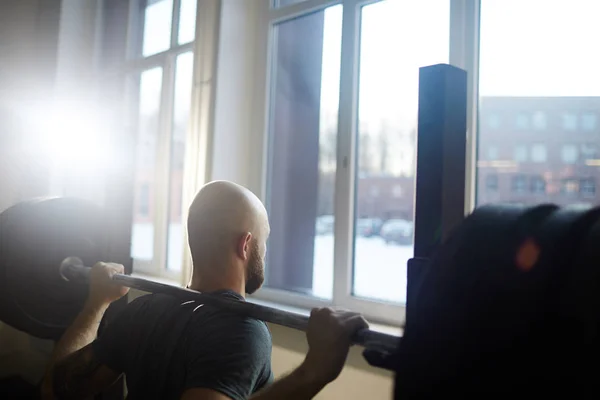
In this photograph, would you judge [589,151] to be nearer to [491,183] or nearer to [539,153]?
[539,153]

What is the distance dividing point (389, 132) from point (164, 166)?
1570 millimetres

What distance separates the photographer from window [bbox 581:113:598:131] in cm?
141

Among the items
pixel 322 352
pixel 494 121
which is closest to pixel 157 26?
pixel 494 121

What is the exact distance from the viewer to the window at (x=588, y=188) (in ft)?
4.63

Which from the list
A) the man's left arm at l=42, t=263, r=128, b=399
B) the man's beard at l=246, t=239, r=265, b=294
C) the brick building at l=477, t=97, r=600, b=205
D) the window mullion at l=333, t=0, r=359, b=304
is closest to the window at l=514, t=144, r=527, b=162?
the brick building at l=477, t=97, r=600, b=205

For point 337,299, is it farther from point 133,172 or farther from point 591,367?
point 591,367

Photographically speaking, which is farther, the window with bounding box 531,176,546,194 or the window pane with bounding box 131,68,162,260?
the window pane with bounding box 131,68,162,260

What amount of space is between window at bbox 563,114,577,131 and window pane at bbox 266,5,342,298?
83 centimetres

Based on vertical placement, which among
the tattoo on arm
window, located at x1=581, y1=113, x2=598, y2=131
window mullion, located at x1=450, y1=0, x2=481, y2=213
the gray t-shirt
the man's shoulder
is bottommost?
the tattoo on arm

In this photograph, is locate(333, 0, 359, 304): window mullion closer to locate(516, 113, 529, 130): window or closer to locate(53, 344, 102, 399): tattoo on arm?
locate(516, 113, 529, 130): window

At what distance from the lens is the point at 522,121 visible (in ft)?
4.98

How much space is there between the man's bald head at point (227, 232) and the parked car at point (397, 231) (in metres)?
0.66

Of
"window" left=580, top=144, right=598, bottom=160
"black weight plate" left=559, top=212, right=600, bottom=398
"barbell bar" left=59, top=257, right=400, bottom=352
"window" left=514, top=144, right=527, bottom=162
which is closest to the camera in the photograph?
"black weight plate" left=559, top=212, right=600, bottom=398

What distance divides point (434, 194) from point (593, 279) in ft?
0.91
